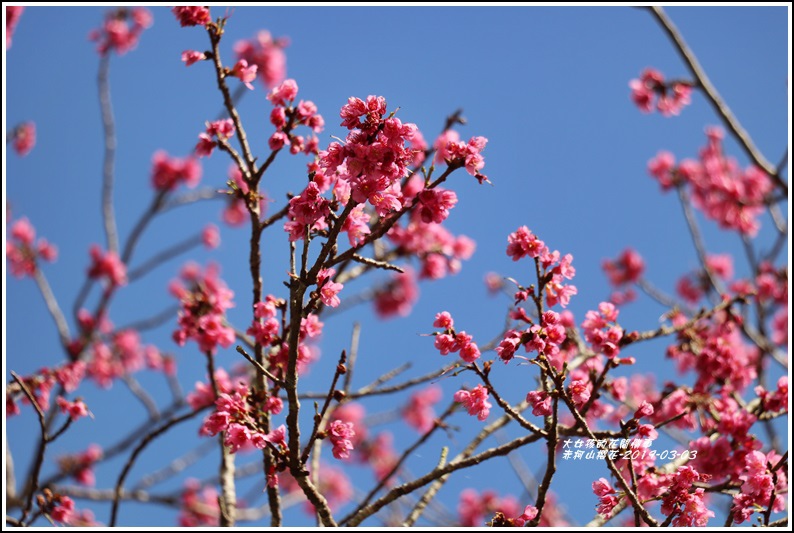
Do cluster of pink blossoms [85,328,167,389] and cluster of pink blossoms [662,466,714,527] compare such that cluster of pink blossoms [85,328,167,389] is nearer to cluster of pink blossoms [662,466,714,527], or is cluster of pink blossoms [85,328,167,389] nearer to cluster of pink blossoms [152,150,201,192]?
cluster of pink blossoms [152,150,201,192]

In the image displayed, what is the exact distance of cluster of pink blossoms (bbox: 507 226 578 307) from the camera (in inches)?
131

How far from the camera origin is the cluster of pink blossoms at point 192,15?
12.7 feet

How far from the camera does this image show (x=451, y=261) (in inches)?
240

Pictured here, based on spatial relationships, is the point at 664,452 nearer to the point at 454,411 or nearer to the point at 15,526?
the point at 454,411

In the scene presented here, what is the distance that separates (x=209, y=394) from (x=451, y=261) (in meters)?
2.54

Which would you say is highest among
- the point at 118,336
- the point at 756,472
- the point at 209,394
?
the point at 118,336

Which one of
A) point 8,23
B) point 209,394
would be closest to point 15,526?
point 209,394

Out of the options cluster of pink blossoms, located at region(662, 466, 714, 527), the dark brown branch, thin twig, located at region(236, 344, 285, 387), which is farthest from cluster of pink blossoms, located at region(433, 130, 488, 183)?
cluster of pink blossoms, located at region(662, 466, 714, 527)

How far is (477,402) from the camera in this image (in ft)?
10.3

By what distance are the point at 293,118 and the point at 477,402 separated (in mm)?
1808

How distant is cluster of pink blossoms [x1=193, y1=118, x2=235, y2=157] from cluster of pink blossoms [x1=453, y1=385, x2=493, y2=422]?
1.96 metres

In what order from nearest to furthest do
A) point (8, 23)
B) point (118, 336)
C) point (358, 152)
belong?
1. point (358, 152)
2. point (8, 23)
3. point (118, 336)

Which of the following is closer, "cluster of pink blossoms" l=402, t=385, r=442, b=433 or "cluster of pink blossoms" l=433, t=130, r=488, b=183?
Result: "cluster of pink blossoms" l=433, t=130, r=488, b=183

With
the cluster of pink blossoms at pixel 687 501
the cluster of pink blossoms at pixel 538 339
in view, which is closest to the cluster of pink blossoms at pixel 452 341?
the cluster of pink blossoms at pixel 538 339
